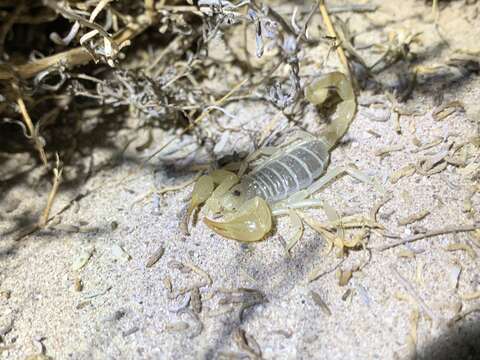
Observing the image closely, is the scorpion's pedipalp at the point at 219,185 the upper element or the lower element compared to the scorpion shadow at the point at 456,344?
lower

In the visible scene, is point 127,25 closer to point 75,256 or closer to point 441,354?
point 75,256

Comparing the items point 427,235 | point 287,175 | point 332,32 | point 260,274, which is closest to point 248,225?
point 260,274

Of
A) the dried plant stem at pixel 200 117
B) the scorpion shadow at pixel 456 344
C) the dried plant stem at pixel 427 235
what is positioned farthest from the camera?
the dried plant stem at pixel 200 117

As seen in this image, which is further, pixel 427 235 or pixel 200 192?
pixel 200 192

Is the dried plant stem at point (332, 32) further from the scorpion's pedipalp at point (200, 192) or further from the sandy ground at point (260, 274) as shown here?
the scorpion's pedipalp at point (200, 192)

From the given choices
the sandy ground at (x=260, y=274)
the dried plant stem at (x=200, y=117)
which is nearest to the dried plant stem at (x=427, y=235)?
the sandy ground at (x=260, y=274)

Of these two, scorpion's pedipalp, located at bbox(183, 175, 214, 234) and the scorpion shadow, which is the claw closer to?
scorpion's pedipalp, located at bbox(183, 175, 214, 234)

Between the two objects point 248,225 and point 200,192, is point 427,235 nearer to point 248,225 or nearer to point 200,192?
point 248,225
